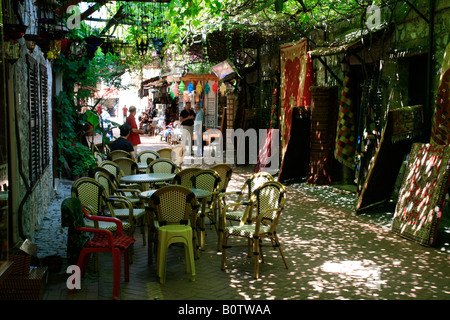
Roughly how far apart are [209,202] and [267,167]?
6.73 metres

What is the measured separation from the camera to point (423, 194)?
23.8 ft

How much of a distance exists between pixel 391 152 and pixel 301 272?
351 centimetres

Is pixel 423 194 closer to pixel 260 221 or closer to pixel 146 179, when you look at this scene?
pixel 260 221

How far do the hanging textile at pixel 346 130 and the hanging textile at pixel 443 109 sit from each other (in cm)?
293

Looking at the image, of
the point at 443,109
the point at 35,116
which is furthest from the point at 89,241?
the point at 443,109

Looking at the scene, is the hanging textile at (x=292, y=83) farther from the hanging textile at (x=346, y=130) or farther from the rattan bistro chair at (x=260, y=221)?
the rattan bistro chair at (x=260, y=221)

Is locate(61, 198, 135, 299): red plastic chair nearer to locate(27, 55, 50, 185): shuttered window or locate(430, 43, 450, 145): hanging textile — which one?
locate(27, 55, 50, 185): shuttered window

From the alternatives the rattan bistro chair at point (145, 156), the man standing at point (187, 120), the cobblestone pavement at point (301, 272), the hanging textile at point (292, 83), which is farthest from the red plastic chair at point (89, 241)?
the man standing at point (187, 120)

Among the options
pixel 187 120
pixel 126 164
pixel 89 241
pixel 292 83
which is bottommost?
pixel 89 241

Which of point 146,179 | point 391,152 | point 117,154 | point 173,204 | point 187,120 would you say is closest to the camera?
point 173,204

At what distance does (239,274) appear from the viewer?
19.4 feet

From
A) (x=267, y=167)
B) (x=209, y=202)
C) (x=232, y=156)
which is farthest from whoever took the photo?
(x=232, y=156)
